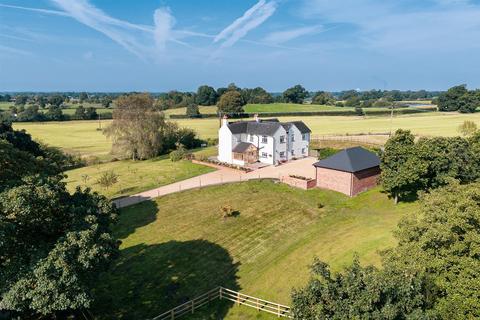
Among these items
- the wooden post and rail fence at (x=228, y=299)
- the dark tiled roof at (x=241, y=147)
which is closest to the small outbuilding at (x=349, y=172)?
the dark tiled roof at (x=241, y=147)

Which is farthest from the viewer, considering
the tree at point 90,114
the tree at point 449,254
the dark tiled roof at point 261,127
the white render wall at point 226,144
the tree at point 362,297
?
the tree at point 90,114

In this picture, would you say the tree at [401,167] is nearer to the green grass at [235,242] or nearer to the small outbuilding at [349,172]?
the green grass at [235,242]

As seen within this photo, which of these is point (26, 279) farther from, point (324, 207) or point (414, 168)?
point (414, 168)

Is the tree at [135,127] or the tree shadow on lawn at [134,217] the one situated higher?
the tree at [135,127]

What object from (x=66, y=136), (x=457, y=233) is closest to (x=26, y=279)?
(x=457, y=233)

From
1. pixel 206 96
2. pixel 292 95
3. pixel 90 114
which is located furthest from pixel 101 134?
pixel 292 95

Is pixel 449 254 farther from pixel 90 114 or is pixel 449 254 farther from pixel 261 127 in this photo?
pixel 90 114
